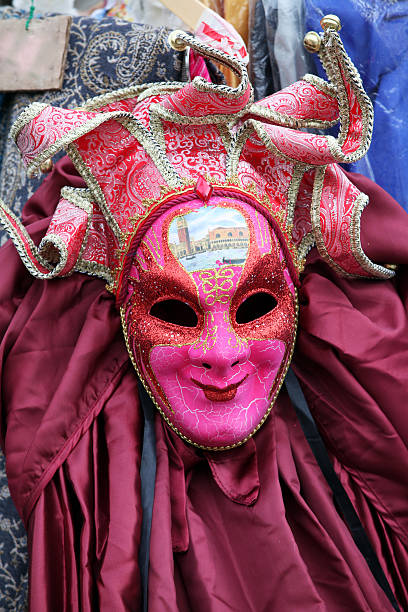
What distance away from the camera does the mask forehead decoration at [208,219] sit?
3.97 ft

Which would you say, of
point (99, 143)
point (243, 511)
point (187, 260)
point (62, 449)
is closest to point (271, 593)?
point (243, 511)

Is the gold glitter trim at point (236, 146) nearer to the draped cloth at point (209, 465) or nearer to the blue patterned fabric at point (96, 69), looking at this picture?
the draped cloth at point (209, 465)

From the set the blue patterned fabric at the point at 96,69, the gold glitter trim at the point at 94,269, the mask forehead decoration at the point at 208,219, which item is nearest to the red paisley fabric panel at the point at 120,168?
the mask forehead decoration at the point at 208,219

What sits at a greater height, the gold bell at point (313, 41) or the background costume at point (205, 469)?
the gold bell at point (313, 41)

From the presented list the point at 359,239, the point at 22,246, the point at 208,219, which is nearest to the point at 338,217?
the point at 359,239

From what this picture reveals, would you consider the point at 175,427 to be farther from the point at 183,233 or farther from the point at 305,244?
the point at 305,244

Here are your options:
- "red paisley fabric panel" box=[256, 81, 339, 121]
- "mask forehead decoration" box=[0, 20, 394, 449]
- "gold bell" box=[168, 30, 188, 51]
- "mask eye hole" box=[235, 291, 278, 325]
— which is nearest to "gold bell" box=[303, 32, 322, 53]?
"mask forehead decoration" box=[0, 20, 394, 449]

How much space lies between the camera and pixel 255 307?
1.30 m

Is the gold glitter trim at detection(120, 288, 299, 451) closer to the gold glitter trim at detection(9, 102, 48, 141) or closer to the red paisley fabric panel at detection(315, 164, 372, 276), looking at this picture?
the red paisley fabric panel at detection(315, 164, 372, 276)

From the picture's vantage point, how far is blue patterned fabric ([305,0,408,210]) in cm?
157

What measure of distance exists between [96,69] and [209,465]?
1.10m

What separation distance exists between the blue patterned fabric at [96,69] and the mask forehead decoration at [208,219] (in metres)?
0.36

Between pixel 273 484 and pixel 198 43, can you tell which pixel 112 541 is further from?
pixel 198 43

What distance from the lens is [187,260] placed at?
121cm
